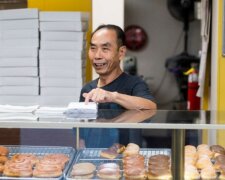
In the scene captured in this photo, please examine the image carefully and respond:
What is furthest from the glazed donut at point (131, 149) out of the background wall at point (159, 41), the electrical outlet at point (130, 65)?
the background wall at point (159, 41)

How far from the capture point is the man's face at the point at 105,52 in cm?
205

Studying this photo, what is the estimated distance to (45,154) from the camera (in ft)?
6.14

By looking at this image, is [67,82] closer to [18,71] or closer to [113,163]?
[18,71]

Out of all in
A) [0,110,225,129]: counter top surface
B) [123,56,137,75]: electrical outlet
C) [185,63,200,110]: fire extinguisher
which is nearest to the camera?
[0,110,225,129]: counter top surface

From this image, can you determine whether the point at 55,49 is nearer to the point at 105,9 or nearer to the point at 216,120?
the point at 105,9

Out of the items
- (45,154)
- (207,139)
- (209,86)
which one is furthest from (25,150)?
(209,86)

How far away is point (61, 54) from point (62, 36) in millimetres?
137

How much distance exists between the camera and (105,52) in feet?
6.79

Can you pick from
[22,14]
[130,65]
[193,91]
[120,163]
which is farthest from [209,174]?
[130,65]

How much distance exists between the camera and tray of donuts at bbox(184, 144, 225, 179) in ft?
5.23

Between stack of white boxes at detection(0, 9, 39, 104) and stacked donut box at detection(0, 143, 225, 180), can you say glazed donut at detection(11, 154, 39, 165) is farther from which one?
stack of white boxes at detection(0, 9, 39, 104)

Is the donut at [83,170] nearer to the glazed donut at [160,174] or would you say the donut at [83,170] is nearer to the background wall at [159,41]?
the glazed donut at [160,174]

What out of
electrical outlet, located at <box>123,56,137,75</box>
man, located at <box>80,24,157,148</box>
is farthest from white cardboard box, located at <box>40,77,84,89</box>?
electrical outlet, located at <box>123,56,137,75</box>

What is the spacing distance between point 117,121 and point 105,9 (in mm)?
1639
